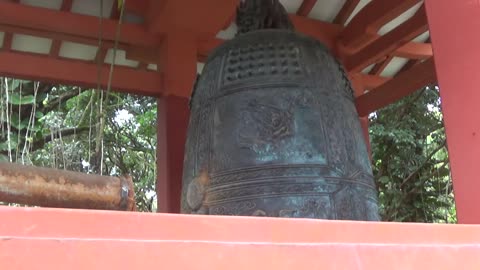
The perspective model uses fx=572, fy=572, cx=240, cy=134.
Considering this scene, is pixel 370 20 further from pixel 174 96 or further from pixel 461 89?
pixel 461 89

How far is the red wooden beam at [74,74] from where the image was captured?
2.90 meters

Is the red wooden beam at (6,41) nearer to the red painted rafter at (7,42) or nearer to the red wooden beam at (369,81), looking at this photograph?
the red painted rafter at (7,42)

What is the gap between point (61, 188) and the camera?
2.85 feet

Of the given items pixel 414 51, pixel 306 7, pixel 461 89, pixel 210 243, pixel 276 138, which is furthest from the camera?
pixel 414 51

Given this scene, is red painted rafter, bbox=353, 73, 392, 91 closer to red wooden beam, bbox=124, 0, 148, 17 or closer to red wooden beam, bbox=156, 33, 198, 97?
red wooden beam, bbox=156, 33, 198, 97

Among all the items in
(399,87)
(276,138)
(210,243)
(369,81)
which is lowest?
(210,243)

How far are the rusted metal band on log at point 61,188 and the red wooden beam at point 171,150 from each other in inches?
67.6

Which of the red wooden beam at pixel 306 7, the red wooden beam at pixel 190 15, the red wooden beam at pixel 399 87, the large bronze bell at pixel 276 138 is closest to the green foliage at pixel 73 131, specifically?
the red wooden beam at pixel 190 15

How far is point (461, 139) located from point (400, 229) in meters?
0.49

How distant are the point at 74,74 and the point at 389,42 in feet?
5.50

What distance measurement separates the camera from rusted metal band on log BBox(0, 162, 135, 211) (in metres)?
0.83

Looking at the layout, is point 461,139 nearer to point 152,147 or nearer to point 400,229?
point 400,229

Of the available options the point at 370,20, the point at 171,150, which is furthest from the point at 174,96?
the point at 370,20

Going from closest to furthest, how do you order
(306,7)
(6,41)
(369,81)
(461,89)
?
(461,89), (6,41), (306,7), (369,81)
